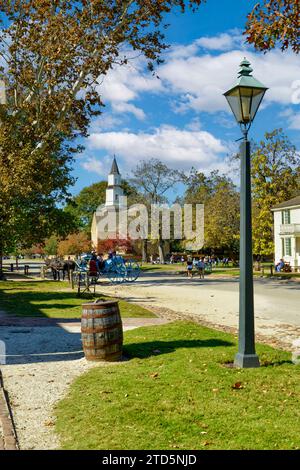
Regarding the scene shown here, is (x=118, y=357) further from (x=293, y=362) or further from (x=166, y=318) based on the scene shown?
(x=166, y=318)

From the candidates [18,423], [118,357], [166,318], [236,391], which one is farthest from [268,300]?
[18,423]

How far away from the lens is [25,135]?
854 inches

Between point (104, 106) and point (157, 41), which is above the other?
point (157, 41)

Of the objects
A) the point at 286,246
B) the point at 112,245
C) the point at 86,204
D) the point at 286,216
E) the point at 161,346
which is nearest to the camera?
the point at 161,346

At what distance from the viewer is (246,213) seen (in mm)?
7160

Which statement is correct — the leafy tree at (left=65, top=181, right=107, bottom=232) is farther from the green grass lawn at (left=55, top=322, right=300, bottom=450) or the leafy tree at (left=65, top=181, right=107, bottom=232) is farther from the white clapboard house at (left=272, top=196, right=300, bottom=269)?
the green grass lawn at (left=55, top=322, right=300, bottom=450)

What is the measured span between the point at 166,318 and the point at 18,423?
8.26 metres

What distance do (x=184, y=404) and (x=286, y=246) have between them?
4342 centimetres

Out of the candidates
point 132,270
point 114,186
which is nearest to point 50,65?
point 132,270

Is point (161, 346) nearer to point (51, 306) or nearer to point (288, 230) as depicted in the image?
point (51, 306)

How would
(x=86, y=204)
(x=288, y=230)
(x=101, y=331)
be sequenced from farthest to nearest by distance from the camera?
(x=86, y=204) < (x=288, y=230) < (x=101, y=331)

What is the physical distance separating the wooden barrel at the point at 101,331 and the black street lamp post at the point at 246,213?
2067 millimetres

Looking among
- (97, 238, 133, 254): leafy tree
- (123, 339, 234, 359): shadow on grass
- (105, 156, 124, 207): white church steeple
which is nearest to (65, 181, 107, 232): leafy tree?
(105, 156, 124, 207): white church steeple

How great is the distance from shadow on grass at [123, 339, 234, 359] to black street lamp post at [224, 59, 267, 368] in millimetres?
1623
